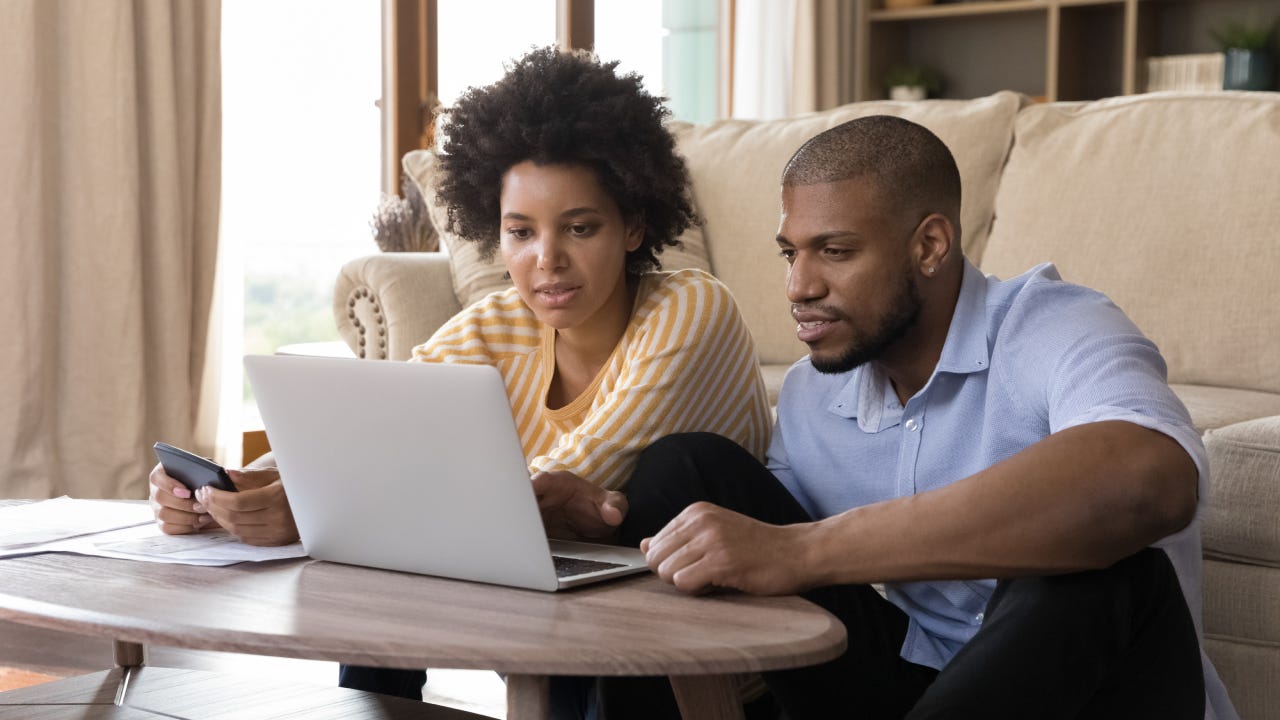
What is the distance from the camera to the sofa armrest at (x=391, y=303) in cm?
269

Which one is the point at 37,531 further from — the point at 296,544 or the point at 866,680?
the point at 866,680

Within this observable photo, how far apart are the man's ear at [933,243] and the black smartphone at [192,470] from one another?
71cm

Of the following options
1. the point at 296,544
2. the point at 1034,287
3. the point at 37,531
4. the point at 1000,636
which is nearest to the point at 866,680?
the point at 1000,636

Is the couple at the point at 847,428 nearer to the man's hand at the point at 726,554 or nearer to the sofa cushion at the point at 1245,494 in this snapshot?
the man's hand at the point at 726,554

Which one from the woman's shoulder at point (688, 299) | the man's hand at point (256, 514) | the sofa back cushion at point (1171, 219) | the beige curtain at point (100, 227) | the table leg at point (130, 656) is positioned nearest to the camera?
the man's hand at point (256, 514)

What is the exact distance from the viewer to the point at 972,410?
4.56 ft

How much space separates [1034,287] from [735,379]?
1.33ft

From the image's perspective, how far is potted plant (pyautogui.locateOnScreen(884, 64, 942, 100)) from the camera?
203 inches

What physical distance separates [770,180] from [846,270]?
153 centimetres

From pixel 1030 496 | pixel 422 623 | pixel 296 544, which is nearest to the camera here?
pixel 422 623

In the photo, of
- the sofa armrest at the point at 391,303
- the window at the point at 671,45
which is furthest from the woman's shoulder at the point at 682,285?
the window at the point at 671,45

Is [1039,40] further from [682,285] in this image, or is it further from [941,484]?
[941,484]

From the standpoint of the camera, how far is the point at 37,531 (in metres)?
1.31

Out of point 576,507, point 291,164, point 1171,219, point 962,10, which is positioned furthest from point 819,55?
point 576,507
